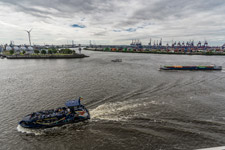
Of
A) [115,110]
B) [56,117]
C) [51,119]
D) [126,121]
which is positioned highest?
[56,117]

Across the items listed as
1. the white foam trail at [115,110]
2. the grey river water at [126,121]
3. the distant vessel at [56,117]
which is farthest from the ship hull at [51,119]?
the white foam trail at [115,110]

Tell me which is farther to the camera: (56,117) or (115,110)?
(115,110)

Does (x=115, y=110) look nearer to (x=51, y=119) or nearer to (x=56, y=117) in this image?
(x=56, y=117)

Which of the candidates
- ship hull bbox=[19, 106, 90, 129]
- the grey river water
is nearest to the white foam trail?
the grey river water

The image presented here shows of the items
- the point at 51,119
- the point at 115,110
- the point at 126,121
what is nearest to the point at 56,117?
the point at 51,119

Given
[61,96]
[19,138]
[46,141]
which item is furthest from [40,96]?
[46,141]

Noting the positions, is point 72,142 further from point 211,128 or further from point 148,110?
point 211,128
